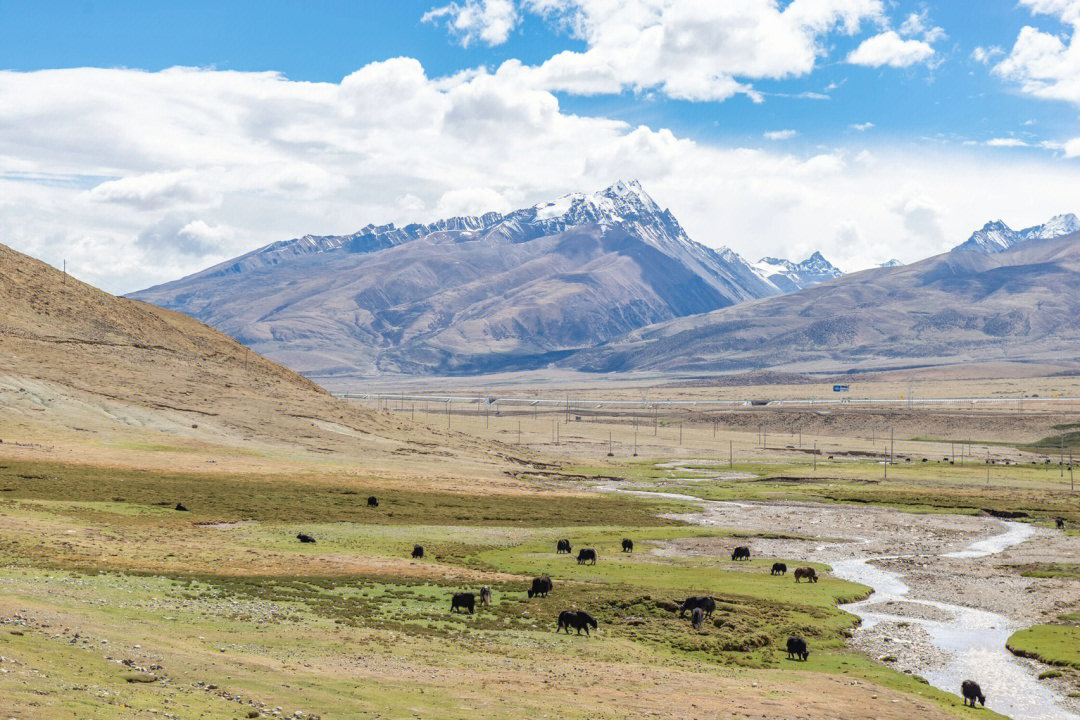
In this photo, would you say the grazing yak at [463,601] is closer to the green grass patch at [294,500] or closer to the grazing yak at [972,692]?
the grazing yak at [972,692]

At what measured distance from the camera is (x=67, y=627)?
3200 cm

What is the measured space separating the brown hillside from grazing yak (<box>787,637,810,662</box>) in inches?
3155

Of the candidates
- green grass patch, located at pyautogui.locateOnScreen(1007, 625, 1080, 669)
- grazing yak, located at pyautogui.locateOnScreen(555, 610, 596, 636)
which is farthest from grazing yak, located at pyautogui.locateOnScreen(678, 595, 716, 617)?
green grass patch, located at pyautogui.locateOnScreen(1007, 625, 1080, 669)

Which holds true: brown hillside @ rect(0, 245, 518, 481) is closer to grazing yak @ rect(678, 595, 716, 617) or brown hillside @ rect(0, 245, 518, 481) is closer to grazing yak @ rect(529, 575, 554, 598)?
grazing yak @ rect(529, 575, 554, 598)

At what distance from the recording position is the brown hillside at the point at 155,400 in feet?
406

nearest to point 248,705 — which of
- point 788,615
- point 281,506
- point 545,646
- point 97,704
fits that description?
point 97,704

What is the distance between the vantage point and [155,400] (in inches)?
5768

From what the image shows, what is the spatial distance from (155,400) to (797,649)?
403ft

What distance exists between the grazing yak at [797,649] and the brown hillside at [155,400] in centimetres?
8014

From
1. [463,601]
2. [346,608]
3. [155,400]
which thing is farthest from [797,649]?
[155,400]

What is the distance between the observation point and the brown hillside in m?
124

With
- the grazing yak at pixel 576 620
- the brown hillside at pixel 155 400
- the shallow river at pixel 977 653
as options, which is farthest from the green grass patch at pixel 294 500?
the grazing yak at pixel 576 620

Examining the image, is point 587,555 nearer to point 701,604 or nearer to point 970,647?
point 701,604


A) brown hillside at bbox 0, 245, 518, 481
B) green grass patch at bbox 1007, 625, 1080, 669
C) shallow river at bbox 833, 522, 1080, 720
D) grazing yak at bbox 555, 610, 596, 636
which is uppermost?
brown hillside at bbox 0, 245, 518, 481
